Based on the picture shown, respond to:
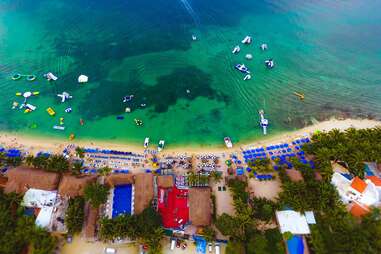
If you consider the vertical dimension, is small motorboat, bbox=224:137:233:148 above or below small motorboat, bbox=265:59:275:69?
below

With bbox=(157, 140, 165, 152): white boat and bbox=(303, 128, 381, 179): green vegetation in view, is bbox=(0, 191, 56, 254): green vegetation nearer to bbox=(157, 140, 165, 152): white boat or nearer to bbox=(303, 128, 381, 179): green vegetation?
bbox=(157, 140, 165, 152): white boat

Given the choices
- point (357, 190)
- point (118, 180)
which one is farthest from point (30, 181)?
point (357, 190)

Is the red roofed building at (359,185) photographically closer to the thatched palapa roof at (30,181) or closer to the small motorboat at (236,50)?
the small motorboat at (236,50)

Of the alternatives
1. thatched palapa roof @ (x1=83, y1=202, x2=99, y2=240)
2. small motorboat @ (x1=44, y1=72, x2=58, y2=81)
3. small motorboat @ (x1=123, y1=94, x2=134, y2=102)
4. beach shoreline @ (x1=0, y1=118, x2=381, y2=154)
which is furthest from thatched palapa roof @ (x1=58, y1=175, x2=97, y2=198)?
small motorboat @ (x1=44, y1=72, x2=58, y2=81)

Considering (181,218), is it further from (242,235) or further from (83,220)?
(83,220)

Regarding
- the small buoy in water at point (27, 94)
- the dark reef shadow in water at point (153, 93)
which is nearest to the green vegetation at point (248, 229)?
the dark reef shadow in water at point (153, 93)

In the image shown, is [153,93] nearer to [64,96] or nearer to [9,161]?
[64,96]
